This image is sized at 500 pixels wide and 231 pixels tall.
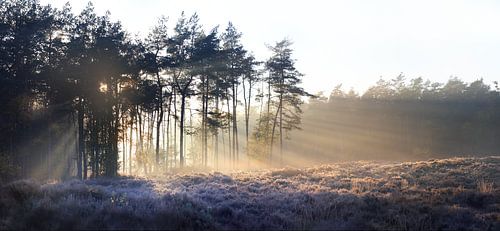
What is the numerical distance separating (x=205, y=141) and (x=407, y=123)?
4641 cm

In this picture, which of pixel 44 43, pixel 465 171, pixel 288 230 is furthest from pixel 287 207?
pixel 44 43

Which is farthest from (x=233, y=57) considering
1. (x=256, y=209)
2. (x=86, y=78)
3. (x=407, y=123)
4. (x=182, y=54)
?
(x=407, y=123)

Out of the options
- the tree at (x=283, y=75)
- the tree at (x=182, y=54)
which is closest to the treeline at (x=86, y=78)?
the tree at (x=182, y=54)

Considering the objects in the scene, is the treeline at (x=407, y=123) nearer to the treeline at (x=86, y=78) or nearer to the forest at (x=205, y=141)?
the forest at (x=205, y=141)

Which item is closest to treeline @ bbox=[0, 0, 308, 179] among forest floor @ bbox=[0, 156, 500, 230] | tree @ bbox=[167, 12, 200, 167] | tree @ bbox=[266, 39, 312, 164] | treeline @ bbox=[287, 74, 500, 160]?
tree @ bbox=[167, 12, 200, 167]

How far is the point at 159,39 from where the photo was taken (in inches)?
1348

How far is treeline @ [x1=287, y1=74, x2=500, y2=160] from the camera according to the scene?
7056 centimetres

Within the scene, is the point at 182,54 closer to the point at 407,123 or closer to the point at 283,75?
the point at 283,75

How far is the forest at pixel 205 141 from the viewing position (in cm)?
1103

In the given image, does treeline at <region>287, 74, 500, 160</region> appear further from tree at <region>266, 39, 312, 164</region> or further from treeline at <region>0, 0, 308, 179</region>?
treeline at <region>0, 0, 308, 179</region>

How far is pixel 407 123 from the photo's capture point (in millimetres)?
74500

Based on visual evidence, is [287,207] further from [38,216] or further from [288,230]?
[38,216]

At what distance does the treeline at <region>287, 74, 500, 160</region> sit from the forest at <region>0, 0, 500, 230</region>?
26 cm

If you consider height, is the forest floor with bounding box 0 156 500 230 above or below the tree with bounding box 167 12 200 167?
below
